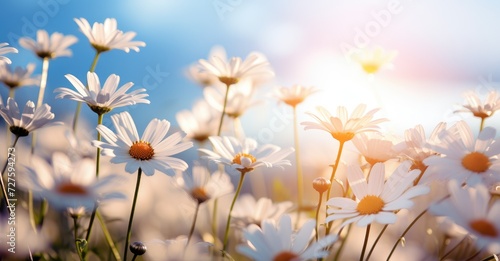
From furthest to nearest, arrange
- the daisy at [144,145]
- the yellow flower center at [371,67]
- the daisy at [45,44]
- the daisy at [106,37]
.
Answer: the yellow flower center at [371,67]
the daisy at [45,44]
the daisy at [106,37]
the daisy at [144,145]

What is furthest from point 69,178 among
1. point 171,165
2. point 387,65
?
point 387,65

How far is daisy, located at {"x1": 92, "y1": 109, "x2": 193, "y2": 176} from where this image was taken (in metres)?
0.92

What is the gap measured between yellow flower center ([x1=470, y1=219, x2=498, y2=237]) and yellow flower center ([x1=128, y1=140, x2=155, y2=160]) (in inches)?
20.1

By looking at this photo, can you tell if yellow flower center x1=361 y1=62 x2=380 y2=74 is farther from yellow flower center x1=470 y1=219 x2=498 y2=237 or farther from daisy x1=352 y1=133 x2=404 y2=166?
yellow flower center x1=470 y1=219 x2=498 y2=237

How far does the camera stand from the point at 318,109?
38.8 inches

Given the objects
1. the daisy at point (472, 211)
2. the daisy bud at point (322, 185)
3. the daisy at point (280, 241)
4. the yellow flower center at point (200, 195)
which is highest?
the daisy at point (472, 211)

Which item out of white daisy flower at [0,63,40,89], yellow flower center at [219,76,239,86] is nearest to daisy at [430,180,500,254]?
yellow flower center at [219,76,239,86]

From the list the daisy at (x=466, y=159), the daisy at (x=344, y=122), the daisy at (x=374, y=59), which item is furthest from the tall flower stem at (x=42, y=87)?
the daisy at (x=374, y=59)

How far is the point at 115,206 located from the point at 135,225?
0.96 feet

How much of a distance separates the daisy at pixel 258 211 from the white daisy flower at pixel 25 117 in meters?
0.46

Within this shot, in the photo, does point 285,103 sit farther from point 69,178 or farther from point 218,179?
point 69,178

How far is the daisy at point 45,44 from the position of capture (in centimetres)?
145

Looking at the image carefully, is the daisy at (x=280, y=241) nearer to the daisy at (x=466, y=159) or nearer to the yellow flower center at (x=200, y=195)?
the daisy at (x=466, y=159)

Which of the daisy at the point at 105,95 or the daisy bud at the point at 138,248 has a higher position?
the daisy at the point at 105,95
